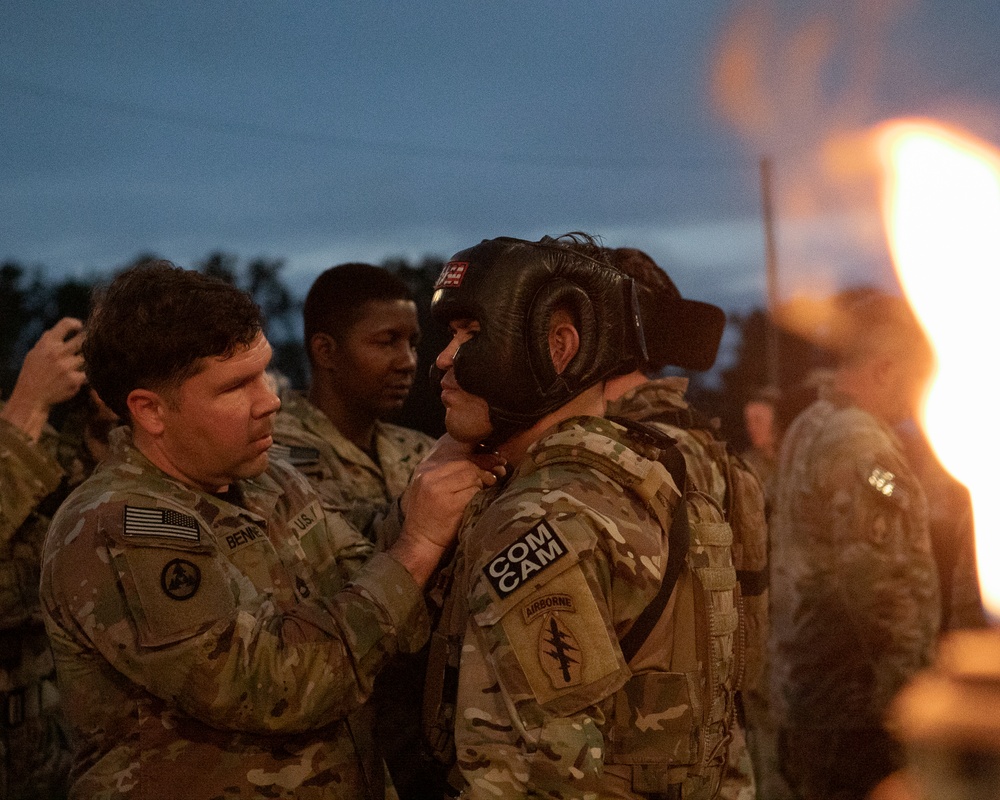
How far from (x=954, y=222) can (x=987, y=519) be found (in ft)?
5.90

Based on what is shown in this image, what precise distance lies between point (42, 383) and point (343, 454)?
1488 mm

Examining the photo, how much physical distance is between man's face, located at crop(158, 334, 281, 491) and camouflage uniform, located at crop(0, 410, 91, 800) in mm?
2192

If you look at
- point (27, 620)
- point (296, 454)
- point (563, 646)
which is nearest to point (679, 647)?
point (563, 646)

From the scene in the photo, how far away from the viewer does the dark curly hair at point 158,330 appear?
9.16 feet

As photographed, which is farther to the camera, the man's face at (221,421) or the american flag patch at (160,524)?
the man's face at (221,421)

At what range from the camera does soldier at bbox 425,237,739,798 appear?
2.26 m

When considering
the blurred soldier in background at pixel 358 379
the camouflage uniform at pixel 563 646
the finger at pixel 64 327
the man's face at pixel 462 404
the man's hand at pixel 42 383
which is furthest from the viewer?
the blurred soldier in background at pixel 358 379

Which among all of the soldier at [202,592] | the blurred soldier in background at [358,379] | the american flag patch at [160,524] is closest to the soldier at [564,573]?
the soldier at [202,592]

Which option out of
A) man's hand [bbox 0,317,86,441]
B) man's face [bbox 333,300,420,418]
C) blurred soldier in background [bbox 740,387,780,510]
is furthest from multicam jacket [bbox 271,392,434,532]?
blurred soldier in background [bbox 740,387,780,510]

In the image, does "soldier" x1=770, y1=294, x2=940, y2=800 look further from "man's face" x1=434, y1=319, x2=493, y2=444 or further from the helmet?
"man's face" x1=434, y1=319, x2=493, y2=444

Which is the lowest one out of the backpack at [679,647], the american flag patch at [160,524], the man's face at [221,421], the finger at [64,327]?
the backpack at [679,647]

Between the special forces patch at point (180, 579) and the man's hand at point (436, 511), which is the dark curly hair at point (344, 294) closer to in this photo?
the man's hand at point (436, 511)

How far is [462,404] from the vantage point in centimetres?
283

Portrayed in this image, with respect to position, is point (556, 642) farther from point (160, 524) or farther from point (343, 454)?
point (343, 454)
